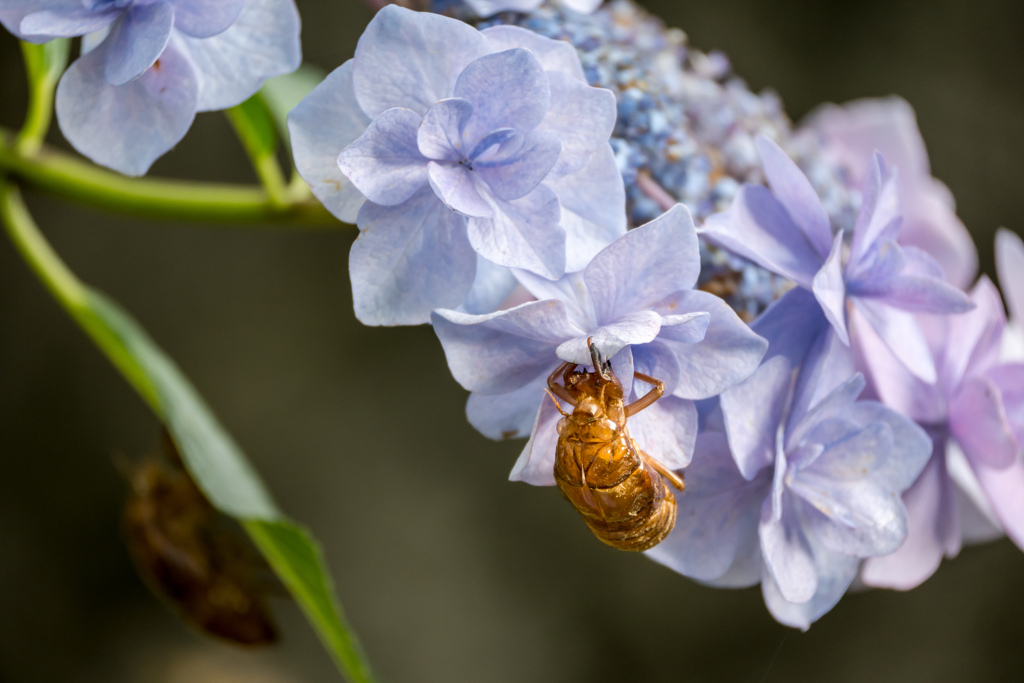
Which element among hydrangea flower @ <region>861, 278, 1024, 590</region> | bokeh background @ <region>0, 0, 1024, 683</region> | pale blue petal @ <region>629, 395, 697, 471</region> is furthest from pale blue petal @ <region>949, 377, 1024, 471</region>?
bokeh background @ <region>0, 0, 1024, 683</region>

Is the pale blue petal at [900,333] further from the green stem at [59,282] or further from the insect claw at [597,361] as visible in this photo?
the green stem at [59,282]

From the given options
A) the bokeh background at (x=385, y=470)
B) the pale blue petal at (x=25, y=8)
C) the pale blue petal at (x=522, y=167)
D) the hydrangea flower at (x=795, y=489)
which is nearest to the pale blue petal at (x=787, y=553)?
the hydrangea flower at (x=795, y=489)

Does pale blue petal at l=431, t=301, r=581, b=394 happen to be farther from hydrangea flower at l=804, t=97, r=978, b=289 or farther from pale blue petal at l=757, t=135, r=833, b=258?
hydrangea flower at l=804, t=97, r=978, b=289

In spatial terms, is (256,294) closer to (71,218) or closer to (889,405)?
(71,218)

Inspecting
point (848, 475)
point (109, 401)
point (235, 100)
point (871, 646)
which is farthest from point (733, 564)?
point (109, 401)

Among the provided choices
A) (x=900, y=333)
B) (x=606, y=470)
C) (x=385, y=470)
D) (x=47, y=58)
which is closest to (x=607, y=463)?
(x=606, y=470)

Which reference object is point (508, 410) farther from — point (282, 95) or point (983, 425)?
point (282, 95)
